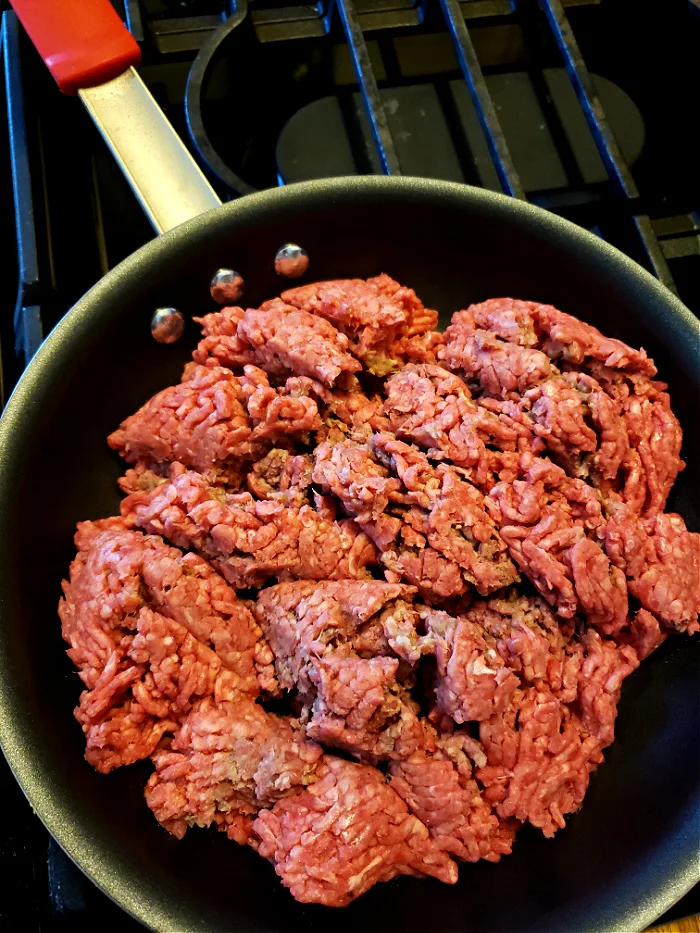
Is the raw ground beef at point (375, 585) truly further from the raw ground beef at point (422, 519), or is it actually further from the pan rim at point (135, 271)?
the pan rim at point (135, 271)

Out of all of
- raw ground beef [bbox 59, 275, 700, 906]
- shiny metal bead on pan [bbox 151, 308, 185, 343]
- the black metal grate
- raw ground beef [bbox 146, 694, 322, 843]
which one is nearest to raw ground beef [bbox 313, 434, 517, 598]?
raw ground beef [bbox 59, 275, 700, 906]

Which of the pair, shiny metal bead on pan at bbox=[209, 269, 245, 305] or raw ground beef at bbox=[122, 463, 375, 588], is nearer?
raw ground beef at bbox=[122, 463, 375, 588]

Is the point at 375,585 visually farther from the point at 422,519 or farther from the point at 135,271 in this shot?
the point at 135,271

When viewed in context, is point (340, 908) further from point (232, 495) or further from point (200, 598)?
point (232, 495)

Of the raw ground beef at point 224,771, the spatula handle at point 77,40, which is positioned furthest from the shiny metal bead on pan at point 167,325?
the raw ground beef at point 224,771

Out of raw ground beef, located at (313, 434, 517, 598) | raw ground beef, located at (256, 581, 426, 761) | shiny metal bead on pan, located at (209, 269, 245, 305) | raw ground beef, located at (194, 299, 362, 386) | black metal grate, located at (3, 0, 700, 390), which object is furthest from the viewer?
black metal grate, located at (3, 0, 700, 390)

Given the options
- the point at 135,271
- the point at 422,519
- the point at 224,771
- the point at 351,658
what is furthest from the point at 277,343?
the point at 224,771

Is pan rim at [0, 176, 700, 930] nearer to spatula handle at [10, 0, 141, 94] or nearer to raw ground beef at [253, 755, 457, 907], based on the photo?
raw ground beef at [253, 755, 457, 907]
